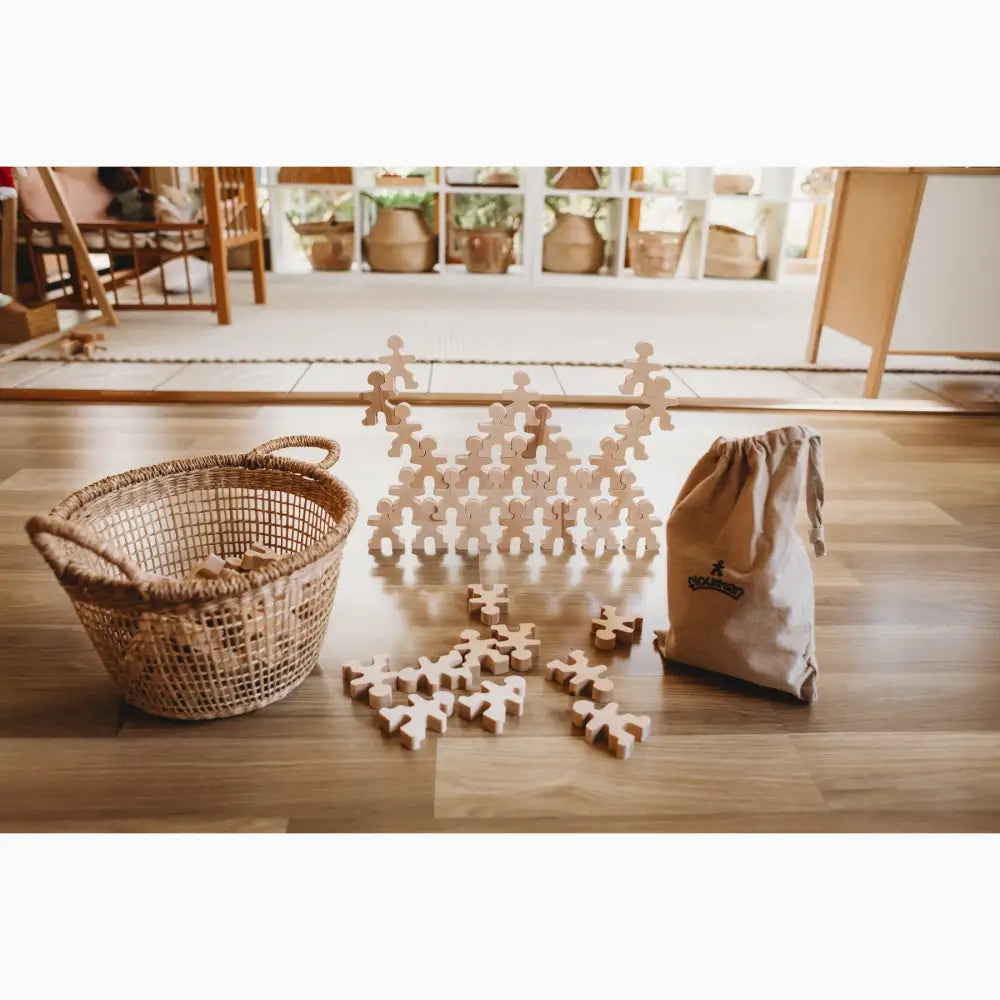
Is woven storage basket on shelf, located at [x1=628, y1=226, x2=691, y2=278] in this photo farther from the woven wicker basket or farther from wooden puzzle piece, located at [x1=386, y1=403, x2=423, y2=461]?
wooden puzzle piece, located at [x1=386, y1=403, x2=423, y2=461]

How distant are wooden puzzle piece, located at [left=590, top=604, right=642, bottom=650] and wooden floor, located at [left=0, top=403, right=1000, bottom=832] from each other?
0.9 inches

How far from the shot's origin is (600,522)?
4.93 feet

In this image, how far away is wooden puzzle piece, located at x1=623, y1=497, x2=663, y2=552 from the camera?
1.51 meters

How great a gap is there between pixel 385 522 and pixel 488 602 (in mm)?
282

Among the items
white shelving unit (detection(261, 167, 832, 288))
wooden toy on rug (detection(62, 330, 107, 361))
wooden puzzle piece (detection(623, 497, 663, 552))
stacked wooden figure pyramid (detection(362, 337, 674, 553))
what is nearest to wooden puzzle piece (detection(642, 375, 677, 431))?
stacked wooden figure pyramid (detection(362, 337, 674, 553))

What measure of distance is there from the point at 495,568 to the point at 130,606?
2.22ft

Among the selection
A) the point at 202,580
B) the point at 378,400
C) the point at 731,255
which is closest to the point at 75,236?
the point at 378,400

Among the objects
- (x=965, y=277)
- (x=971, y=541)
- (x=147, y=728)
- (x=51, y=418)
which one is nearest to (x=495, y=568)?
(x=147, y=728)

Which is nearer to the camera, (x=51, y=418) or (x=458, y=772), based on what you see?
(x=458, y=772)

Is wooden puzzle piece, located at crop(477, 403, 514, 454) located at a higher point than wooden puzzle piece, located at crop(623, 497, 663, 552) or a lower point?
higher

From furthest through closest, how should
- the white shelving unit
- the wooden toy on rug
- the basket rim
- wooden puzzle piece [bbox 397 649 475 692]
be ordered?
the white shelving unit < the wooden toy on rug < wooden puzzle piece [bbox 397 649 475 692] < the basket rim

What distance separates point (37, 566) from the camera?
1416 mm

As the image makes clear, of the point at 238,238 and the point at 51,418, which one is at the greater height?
the point at 238,238

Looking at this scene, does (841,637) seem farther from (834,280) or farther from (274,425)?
(834,280)
